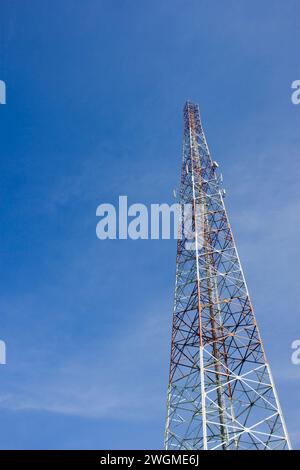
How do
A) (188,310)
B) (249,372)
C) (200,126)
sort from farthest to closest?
(200,126) < (188,310) < (249,372)

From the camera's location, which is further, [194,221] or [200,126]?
[200,126]

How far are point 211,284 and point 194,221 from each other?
564 cm

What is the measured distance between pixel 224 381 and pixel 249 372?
1537 mm

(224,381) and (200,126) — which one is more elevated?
(200,126)

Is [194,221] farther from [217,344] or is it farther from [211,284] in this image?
[217,344]

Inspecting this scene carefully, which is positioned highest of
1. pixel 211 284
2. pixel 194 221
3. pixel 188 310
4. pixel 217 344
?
pixel 194 221

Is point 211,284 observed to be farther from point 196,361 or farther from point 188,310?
point 196,361

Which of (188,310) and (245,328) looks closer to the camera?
(245,328)

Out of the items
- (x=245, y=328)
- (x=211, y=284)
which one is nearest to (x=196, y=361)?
(x=245, y=328)
